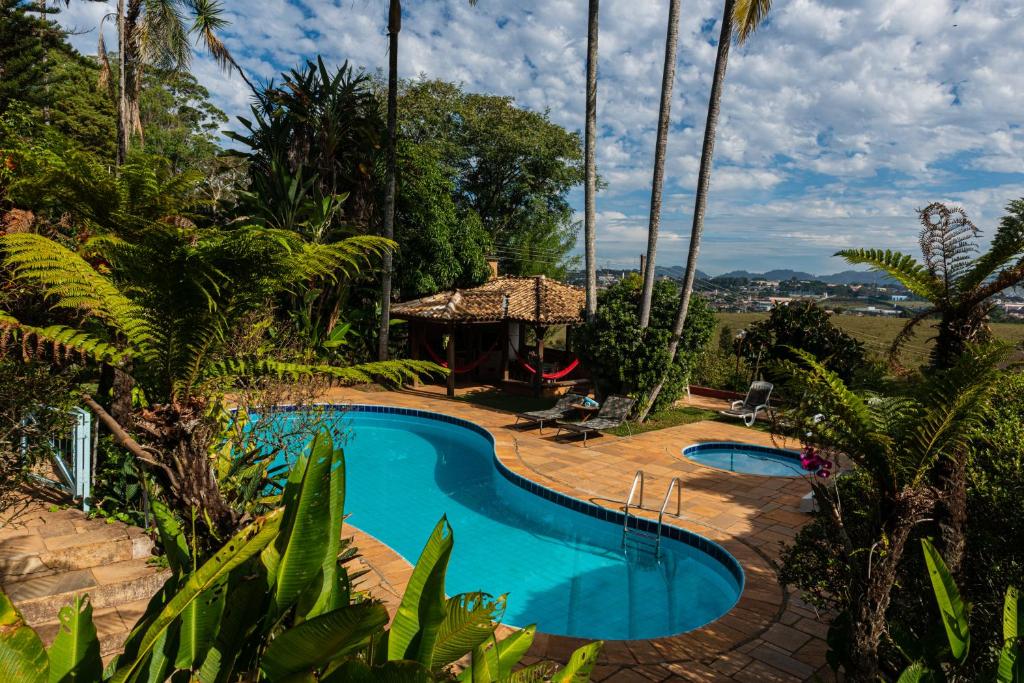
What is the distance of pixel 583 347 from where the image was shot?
42.5 feet

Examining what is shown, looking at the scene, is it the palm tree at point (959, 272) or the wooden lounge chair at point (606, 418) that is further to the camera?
the wooden lounge chair at point (606, 418)

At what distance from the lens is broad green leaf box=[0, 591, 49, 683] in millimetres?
1401

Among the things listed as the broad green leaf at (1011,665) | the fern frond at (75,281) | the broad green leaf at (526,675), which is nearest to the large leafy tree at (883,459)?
the broad green leaf at (1011,665)

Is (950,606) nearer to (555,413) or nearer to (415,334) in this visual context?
(555,413)

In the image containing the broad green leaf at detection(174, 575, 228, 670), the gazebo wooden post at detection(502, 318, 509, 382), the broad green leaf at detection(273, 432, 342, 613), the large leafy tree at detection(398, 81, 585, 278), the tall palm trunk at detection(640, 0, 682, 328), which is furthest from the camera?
the large leafy tree at detection(398, 81, 585, 278)

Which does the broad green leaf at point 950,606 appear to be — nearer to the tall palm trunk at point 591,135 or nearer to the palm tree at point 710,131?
the palm tree at point 710,131

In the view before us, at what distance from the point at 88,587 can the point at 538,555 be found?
15.2ft

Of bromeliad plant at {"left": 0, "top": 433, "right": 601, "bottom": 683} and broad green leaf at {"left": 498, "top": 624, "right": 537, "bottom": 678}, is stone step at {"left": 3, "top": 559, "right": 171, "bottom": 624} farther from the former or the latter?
broad green leaf at {"left": 498, "top": 624, "right": 537, "bottom": 678}

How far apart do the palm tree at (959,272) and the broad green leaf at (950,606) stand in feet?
4.09

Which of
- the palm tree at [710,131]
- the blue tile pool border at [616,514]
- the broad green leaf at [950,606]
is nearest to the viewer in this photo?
the broad green leaf at [950,606]

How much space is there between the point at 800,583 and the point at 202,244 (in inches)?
165

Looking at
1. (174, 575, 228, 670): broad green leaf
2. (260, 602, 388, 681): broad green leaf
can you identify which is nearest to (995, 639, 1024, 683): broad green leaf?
(260, 602, 388, 681): broad green leaf

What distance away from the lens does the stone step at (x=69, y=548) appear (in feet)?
14.2

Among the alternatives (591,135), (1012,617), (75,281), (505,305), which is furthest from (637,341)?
(75,281)
